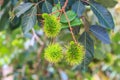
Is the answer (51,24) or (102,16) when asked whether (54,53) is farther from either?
(102,16)

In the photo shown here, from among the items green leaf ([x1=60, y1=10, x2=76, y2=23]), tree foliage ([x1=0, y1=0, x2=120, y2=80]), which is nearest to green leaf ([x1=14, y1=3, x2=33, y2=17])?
tree foliage ([x1=0, y1=0, x2=120, y2=80])

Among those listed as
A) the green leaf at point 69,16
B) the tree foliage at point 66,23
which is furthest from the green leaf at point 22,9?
the green leaf at point 69,16

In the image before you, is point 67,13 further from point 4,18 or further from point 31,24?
point 4,18

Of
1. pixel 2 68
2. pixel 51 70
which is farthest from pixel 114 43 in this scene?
pixel 2 68

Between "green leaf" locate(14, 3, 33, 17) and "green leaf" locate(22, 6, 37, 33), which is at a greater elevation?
"green leaf" locate(14, 3, 33, 17)

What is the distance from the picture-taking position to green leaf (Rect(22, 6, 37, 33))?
932 mm

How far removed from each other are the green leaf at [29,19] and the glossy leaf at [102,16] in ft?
0.55

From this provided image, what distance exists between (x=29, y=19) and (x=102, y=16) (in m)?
0.21

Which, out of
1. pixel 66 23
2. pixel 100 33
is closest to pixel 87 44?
pixel 100 33

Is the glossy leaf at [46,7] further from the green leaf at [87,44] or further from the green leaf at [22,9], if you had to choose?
the green leaf at [87,44]

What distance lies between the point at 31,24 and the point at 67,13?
4.6 inches

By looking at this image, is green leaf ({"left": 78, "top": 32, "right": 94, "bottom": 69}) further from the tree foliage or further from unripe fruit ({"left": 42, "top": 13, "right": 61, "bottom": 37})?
unripe fruit ({"left": 42, "top": 13, "right": 61, "bottom": 37})

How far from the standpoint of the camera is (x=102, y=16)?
3.11 ft

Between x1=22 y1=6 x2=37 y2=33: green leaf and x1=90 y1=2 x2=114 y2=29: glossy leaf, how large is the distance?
17 cm
